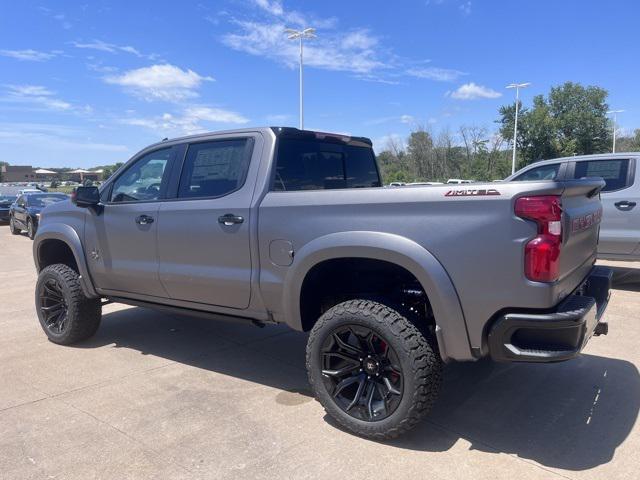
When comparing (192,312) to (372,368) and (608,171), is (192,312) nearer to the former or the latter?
(372,368)

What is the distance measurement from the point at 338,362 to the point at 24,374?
282cm

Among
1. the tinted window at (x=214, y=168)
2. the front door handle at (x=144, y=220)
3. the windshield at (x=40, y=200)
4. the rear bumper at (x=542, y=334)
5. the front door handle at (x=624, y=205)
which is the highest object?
the tinted window at (x=214, y=168)

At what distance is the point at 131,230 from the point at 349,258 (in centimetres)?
209

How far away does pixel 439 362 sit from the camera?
10.2 ft

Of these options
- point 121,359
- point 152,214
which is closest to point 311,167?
point 152,214

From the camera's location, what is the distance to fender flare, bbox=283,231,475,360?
2.88 m

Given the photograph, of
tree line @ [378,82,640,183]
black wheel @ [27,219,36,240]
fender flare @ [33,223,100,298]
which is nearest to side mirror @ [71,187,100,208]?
fender flare @ [33,223,100,298]

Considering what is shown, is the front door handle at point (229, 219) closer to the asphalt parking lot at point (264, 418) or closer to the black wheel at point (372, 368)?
the black wheel at point (372, 368)

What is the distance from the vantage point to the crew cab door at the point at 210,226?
3.76 meters

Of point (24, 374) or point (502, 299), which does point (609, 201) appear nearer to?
point (502, 299)

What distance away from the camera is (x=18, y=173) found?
397ft

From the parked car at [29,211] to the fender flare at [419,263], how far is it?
50.6 ft

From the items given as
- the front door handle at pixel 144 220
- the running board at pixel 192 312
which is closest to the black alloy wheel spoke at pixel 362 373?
the running board at pixel 192 312

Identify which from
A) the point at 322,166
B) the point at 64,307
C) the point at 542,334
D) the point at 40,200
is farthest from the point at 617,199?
the point at 40,200
